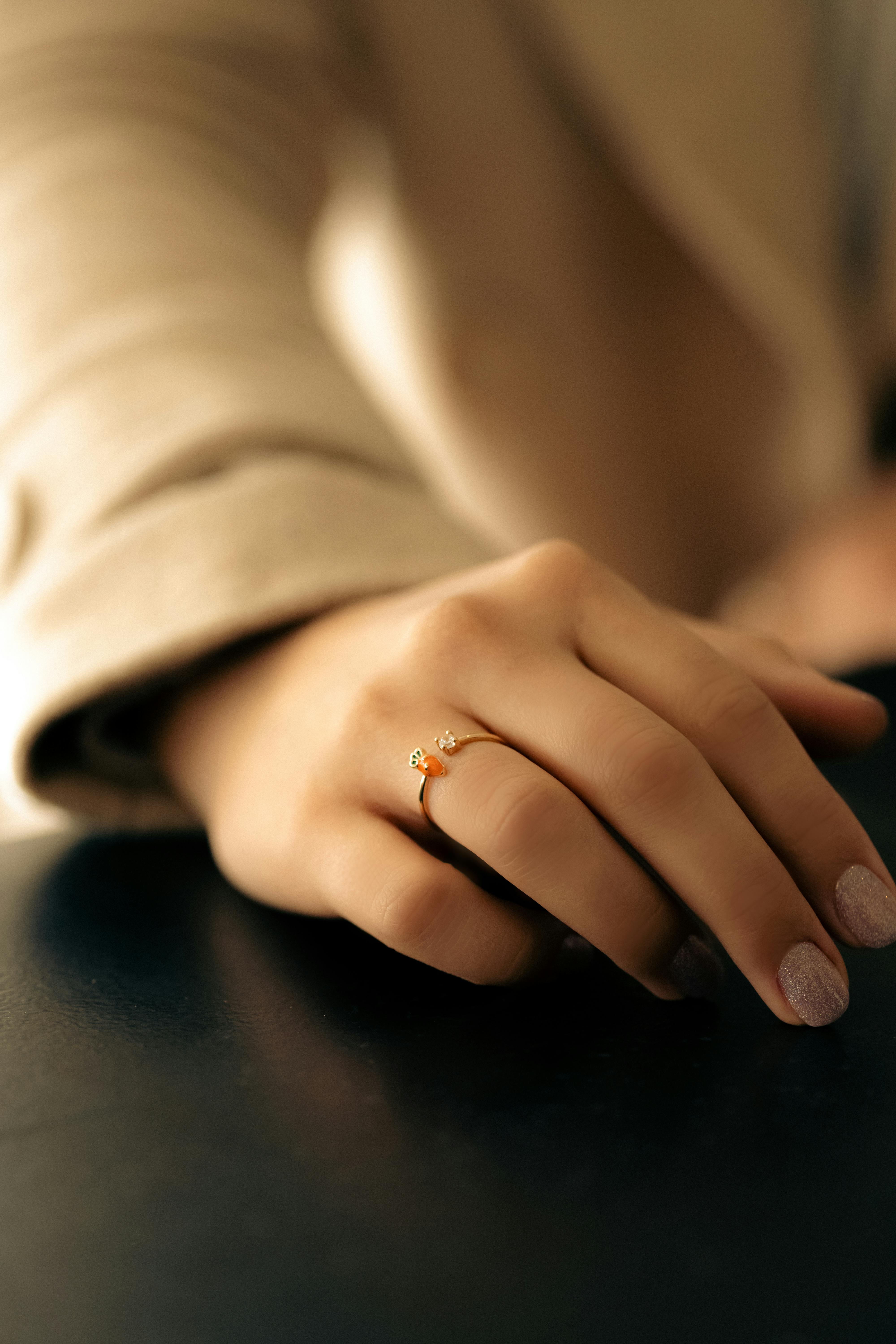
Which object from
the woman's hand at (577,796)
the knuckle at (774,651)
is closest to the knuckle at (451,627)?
the woman's hand at (577,796)

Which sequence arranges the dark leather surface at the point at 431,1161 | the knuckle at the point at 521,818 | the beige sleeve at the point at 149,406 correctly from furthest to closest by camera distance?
the beige sleeve at the point at 149,406, the knuckle at the point at 521,818, the dark leather surface at the point at 431,1161

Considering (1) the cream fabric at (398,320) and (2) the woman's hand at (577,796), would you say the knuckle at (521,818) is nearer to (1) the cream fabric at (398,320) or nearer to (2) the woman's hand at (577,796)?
(2) the woman's hand at (577,796)

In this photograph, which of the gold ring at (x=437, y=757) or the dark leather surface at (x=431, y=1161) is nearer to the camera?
the dark leather surface at (x=431, y=1161)

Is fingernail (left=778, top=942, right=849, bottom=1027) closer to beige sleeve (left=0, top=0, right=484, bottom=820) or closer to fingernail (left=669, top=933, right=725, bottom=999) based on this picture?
fingernail (left=669, top=933, right=725, bottom=999)

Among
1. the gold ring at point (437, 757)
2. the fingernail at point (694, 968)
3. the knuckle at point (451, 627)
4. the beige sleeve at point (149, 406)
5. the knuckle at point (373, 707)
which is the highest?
the beige sleeve at point (149, 406)

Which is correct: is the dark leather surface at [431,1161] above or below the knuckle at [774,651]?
below

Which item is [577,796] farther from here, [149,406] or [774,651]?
[149,406]

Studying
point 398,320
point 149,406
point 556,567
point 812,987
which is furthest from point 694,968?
point 398,320
